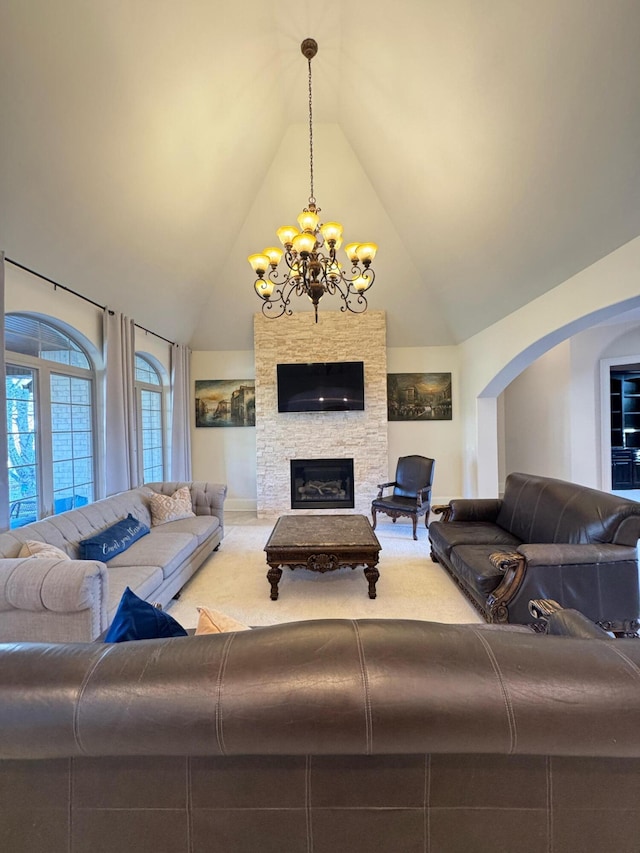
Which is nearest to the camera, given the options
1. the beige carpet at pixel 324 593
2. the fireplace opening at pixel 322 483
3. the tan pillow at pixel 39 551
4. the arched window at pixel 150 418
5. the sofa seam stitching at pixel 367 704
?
the sofa seam stitching at pixel 367 704

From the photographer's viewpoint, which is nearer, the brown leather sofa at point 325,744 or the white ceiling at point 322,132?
the brown leather sofa at point 325,744

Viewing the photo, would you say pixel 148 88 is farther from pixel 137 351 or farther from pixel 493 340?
pixel 493 340

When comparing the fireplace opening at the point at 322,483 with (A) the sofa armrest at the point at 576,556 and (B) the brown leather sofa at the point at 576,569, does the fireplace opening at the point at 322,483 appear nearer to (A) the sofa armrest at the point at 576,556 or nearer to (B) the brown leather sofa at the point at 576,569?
(B) the brown leather sofa at the point at 576,569

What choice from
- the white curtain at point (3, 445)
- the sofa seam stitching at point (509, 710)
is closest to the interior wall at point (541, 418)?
the sofa seam stitching at point (509, 710)

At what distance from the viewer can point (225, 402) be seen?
6676mm

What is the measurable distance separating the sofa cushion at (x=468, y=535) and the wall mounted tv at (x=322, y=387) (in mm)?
2892

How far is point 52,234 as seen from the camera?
10.2ft

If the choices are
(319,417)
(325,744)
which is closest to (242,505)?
(319,417)

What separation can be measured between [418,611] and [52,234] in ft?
14.5

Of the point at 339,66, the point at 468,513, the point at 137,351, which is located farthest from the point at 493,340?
the point at 137,351

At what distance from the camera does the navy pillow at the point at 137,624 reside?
122cm

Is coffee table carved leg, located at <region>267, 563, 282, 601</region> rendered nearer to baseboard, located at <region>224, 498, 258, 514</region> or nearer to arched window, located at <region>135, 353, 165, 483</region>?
arched window, located at <region>135, 353, 165, 483</region>

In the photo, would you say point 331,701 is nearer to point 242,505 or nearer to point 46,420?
point 46,420

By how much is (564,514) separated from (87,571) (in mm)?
3304
